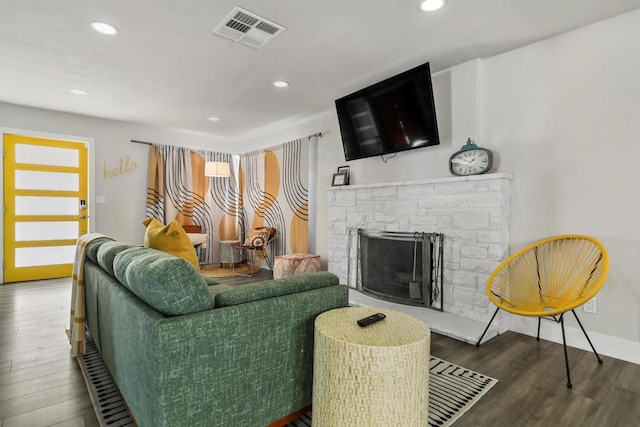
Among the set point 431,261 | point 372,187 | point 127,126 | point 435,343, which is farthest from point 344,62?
point 127,126

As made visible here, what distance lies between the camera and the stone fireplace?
2.57m

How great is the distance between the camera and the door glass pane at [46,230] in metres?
4.39

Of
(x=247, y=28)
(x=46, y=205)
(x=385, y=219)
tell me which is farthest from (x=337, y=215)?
(x=46, y=205)

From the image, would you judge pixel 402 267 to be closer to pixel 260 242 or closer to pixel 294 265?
pixel 294 265

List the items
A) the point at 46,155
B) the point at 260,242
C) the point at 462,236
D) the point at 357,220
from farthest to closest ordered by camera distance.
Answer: the point at 260,242, the point at 46,155, the point at 357,220, the point at 462,236

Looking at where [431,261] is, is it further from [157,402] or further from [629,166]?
[157,402]

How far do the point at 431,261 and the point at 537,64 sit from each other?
1809 millimetres

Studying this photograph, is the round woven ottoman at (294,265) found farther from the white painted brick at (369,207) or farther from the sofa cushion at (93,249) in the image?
the sofa cushion at (93,249)

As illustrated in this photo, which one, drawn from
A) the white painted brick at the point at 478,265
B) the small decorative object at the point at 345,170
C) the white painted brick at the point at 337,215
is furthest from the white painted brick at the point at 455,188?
the small decorative object at the point at 345,170

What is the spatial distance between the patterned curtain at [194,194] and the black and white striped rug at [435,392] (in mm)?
3496

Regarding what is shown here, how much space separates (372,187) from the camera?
347 centimetres

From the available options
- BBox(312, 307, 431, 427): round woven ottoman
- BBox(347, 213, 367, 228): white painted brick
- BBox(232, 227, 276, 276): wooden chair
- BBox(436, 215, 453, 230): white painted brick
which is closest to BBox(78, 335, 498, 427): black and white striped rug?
BBox(312, 307, 431, 427): round woven ottoman

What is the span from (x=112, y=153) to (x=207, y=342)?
4808mm

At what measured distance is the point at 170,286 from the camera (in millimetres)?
1171
